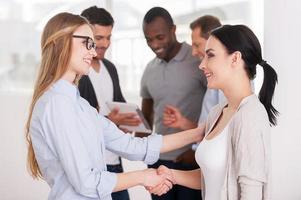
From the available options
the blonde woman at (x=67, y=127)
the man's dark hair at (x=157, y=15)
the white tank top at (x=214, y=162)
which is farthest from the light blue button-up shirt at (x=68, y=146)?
the man's dark hair at (x=157, y=15)

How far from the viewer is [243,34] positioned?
5.36 feet

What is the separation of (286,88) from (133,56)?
1.16 meters

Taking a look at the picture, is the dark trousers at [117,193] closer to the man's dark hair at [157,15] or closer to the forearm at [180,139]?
the forearm at [180,139]

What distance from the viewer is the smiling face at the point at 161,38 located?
262 centimetres

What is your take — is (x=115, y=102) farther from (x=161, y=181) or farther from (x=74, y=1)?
(x=74, y=1)

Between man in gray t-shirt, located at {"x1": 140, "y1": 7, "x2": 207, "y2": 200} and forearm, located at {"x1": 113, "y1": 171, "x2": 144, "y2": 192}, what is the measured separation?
686 mm

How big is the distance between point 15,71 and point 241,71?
250 cm

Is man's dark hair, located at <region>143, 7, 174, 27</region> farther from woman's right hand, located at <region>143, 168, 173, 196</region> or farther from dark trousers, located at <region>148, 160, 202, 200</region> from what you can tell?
woman's right hand, located at <region>143, 168, 173, 196</region>

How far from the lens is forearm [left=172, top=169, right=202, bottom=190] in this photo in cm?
196

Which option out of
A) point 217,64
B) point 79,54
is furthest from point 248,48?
point 79,54

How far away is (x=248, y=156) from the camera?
1502 millimetres

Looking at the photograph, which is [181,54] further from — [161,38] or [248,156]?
[248,156]

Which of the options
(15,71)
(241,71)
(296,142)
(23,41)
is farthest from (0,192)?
(241,71)

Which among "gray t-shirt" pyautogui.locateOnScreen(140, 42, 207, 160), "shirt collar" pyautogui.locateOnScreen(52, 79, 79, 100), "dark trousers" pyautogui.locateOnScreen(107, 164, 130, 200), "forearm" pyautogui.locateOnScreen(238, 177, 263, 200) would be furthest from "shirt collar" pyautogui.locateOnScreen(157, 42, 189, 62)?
"forearm" pyautogui.locateOnScreen(238, 177, 263, 200)
